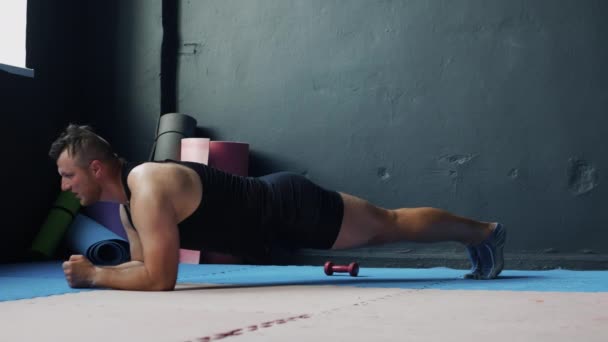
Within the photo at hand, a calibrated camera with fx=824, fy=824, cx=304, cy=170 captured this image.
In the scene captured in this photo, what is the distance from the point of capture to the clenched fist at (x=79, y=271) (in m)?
3.33

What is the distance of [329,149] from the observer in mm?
5871

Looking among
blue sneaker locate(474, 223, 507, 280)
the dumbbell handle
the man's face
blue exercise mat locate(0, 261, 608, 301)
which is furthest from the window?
blue sneaker locate(474, 223, 507, 280)

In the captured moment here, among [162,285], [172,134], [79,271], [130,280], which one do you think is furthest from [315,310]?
[172,134]

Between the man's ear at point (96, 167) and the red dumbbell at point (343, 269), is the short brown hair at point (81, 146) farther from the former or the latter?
the red dumbbell at point (343, 269)

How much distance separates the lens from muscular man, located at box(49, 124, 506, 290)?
10.7 feet

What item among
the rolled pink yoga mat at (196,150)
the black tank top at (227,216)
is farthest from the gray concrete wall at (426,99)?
the black tank top at (227,216)

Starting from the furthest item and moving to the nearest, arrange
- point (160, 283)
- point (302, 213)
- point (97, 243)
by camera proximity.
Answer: point (97, 243)
point (302, 213)
point (160, 283)

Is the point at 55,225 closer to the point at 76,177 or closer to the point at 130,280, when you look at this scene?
the point at 76,177

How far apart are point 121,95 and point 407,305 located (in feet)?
13.4

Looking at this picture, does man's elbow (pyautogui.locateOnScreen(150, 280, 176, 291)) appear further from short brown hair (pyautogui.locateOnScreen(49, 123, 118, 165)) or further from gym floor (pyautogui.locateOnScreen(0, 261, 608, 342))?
short brown hair (pyautogui.locateOnScreen(49, 123, 118, 165))

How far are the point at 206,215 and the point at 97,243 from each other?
7.10 ft

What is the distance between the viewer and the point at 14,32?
5.87 metres

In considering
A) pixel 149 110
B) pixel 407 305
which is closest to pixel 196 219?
pixel 407 305

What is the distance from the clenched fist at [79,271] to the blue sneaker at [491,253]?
1.86m
